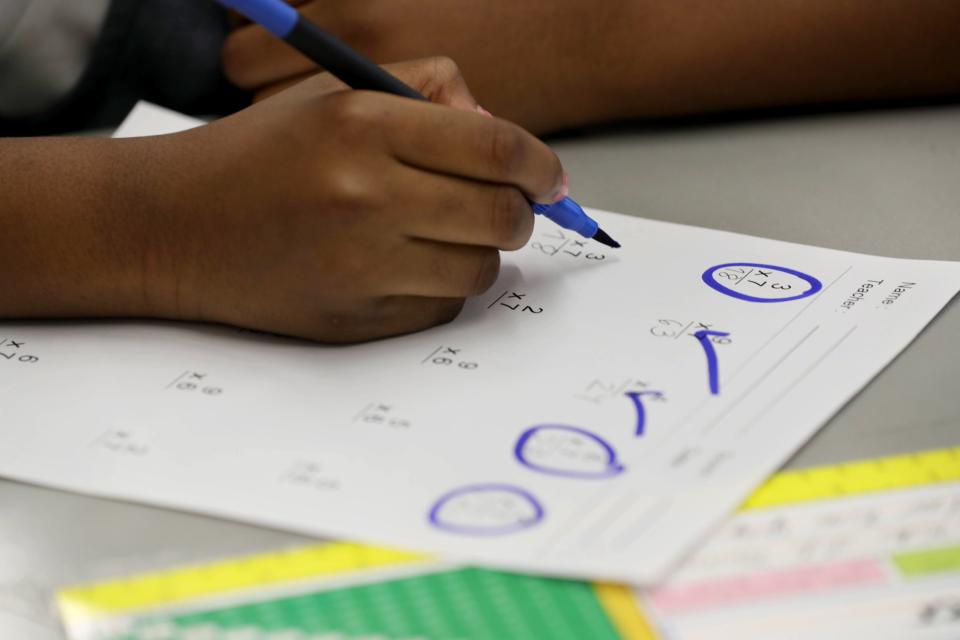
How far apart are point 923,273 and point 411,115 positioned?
10.7 inches

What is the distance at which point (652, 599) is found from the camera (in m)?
0.35

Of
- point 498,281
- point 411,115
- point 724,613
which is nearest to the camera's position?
point 724,613

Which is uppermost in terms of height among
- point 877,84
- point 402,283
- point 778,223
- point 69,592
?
point 877,84

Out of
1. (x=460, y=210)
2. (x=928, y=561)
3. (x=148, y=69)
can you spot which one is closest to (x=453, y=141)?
(x=460, y=210)

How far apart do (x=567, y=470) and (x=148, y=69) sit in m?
0.53

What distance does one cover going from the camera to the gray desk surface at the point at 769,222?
1.27 ft

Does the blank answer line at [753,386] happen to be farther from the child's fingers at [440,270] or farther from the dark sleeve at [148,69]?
the dark sleeve at [148,69]

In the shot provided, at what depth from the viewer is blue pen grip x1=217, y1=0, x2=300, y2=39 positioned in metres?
0.45

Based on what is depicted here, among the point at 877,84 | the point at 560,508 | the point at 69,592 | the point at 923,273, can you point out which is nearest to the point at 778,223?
the point at 923,273

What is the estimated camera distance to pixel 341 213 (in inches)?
19.0

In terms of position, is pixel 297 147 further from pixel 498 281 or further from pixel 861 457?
pixel 861 457

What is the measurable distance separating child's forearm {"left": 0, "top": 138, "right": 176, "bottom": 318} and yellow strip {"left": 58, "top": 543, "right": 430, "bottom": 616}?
20cm

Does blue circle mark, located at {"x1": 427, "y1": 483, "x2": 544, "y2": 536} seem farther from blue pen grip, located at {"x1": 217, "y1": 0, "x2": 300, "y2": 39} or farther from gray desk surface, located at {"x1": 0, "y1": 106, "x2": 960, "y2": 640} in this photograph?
blue pen grip, located at {"x1": 217, "y1": 0, "x2": 300, "y2": 39}

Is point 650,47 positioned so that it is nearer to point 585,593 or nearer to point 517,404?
point 517,404
